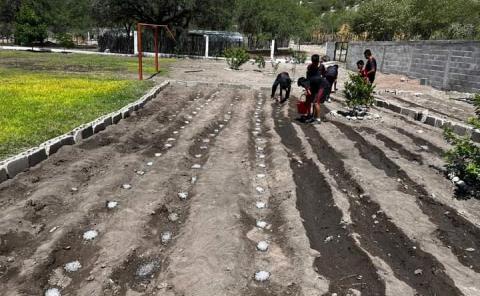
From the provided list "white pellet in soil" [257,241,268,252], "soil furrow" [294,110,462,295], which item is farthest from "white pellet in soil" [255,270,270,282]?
"soil furrow" [294,110,462,295]

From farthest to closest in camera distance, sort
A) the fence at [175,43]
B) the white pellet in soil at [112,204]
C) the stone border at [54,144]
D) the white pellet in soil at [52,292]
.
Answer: the fence at [175,43] < the stone border at [54,144] < the white pellet in soil at [112,204] < the white pellet in soil at [52,292]

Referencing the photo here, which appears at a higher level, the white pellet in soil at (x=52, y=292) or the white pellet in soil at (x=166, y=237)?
the white pellet in soil at (x=166, y=237)

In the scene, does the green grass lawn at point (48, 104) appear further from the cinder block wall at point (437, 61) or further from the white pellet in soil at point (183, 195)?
the cinder block wall at point (437, 61)

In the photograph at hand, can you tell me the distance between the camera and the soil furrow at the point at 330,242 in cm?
348

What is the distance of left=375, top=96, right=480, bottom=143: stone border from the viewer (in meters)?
8.94

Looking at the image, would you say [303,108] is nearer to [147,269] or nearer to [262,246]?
A: [262,246]

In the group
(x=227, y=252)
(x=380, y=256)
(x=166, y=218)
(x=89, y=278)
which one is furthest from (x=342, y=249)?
(x=89, y=278)

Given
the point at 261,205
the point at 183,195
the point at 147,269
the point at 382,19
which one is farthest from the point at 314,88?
the point at 382,19

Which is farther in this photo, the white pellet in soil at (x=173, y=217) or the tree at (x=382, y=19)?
the tree at (x=382, y=19)

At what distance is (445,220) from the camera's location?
4.85m

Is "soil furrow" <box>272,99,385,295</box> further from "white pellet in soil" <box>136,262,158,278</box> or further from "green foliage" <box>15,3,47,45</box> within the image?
"green foliage" <box>15,3,47,45</box>

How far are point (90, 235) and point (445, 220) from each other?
4.18 m

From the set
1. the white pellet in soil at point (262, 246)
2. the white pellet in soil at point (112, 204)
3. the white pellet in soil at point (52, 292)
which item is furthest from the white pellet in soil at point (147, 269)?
the white pellet in soil at point (112, 204)

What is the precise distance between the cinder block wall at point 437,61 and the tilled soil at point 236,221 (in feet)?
28.1
